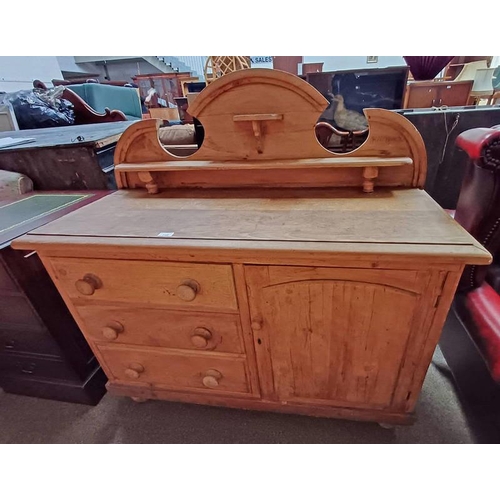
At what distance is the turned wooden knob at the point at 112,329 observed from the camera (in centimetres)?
88

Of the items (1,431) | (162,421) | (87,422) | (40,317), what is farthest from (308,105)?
(1,431)

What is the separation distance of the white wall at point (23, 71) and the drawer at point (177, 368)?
4508 millimetres

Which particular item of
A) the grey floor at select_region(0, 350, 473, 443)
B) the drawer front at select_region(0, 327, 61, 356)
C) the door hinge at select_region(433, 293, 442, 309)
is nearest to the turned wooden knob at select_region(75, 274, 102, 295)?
the drawer front at select_region(0, 327, 61, 356)

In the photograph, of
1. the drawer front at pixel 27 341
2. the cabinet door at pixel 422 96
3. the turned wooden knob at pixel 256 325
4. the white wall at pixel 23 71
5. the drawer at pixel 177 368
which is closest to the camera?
the turned wooden knob at pixel 256 325

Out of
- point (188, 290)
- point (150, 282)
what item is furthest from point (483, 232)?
point (150, 282)

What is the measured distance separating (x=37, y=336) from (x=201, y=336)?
65 cm

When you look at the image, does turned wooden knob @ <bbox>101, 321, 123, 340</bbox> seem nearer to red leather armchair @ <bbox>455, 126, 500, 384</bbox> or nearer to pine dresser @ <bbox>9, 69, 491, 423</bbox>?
pine dresser @ <bbox>9, 69, 491, 423</bbox>

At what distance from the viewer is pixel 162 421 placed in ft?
3.56

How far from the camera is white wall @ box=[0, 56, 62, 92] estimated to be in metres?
3.74

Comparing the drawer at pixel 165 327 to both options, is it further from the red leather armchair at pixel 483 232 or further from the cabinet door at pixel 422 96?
the cabinet door at pixel 422 96

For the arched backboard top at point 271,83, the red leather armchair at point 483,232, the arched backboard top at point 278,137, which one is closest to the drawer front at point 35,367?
the arched backboard top at point 278,137

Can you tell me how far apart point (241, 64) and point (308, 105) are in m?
0.45

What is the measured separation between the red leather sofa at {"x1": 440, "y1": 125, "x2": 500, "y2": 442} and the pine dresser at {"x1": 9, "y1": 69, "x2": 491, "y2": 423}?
6.8 inches

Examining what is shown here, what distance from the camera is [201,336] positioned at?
82 cm
